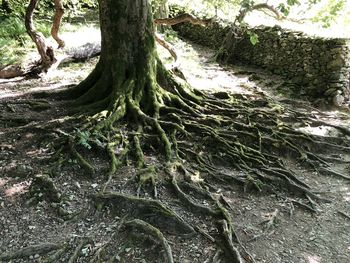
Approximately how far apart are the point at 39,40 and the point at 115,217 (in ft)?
23.7

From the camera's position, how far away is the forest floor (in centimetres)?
417

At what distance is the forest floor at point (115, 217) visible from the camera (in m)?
4.17

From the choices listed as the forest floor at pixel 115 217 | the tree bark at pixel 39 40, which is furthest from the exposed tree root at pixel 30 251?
the tree bark at pixel 39 40

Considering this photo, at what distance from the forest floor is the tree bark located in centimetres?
326

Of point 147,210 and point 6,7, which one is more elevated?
point 6,7

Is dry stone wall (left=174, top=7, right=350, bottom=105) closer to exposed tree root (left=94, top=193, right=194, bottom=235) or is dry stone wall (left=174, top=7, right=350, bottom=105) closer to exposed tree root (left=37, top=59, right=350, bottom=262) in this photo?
exposed tree root (left=37, top=59, right=350, bottom=262)

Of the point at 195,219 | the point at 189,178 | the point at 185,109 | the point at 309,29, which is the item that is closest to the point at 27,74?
the point at 185,109

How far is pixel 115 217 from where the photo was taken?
456 cm

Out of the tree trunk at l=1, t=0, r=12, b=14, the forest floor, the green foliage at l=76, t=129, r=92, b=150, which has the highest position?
the tree trunk at l=1, t=0, r=12, b=14

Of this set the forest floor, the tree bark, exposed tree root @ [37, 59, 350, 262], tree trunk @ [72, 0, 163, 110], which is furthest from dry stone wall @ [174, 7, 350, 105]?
the tree bark

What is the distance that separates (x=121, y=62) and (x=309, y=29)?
330 inches

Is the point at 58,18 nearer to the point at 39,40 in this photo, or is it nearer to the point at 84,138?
the point at 39,40

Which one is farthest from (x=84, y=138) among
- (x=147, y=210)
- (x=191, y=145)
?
(x=191, y=145)

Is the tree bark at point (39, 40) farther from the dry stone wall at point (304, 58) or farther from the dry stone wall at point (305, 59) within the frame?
the dry stone wall at point (305, 59)
